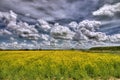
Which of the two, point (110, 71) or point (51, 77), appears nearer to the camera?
point (51, 77)

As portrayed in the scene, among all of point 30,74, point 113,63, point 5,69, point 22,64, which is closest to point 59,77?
point 30,74

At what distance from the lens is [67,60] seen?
17.5m

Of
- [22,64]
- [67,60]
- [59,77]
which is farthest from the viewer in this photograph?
[67,60]

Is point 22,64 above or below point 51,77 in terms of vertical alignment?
above

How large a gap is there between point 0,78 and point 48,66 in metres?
3.80

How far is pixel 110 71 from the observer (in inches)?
663

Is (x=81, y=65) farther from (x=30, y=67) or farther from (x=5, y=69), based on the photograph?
(x=5, y=69)

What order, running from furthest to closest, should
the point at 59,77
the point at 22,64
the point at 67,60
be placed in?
1. the point at 67,60
2. the point at 22,64
3. the point at 59,77

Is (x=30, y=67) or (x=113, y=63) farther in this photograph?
(x=113, y=63)

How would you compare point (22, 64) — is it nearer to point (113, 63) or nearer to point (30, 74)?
point (30, 74)

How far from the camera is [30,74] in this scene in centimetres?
1545

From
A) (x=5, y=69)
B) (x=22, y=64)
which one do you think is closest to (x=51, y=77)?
(x=22, y=64)

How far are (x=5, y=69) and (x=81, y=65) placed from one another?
6.05m

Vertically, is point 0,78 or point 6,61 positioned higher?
point 6,61
